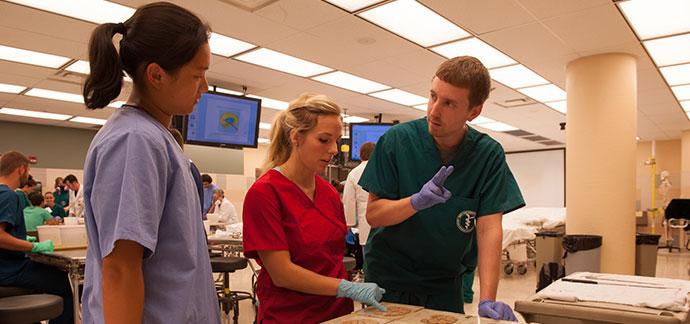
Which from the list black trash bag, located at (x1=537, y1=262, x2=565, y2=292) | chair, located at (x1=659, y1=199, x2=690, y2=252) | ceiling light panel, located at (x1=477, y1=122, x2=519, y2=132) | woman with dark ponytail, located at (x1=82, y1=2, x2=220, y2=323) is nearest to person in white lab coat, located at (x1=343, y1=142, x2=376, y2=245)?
black trash bag, located at (x1=537, y1=262, x2=565, y2=292)

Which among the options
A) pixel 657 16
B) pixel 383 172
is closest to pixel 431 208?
pixel 383 172

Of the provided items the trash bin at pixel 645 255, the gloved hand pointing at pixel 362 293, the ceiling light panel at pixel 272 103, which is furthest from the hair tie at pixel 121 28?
the ceiling light panel at pixel 272 103

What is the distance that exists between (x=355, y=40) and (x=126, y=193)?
3900mm

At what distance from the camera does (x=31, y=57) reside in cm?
505

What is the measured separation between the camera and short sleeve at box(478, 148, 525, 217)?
1.58 meters

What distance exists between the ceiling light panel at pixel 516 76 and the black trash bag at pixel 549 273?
7.29ft

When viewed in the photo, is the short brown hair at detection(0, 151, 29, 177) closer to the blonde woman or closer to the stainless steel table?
the stainless steel table

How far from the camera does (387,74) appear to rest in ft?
18.5

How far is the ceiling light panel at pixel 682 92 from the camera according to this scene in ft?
21.2

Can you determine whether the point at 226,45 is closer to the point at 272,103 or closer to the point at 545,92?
the point at 272,103

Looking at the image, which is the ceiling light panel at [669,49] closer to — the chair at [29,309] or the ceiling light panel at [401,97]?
the ceiling light panel at [401,97]

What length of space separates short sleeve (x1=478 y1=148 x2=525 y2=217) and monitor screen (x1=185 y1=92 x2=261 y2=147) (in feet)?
13.9

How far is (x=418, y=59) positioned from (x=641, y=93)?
3.90 meters

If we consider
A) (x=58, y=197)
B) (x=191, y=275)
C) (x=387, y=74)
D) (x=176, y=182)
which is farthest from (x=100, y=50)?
(x=58, y=197)
